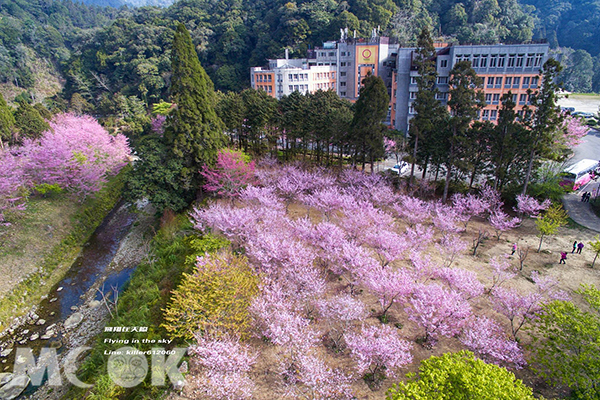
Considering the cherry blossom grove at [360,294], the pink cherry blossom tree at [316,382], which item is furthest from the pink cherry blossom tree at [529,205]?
the pink cherry blossom tree at [316,382]

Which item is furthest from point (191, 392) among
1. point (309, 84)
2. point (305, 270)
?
point (309, 84)

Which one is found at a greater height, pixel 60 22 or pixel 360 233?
pixel 60 22

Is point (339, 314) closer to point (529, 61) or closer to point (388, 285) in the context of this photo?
point (388, 285)

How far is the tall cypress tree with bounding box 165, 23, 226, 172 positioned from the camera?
25766mm

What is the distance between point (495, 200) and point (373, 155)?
9.60 metres

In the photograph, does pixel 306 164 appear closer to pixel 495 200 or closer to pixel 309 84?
pixel 495 200

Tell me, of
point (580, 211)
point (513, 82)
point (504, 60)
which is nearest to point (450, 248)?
point (580, 211)

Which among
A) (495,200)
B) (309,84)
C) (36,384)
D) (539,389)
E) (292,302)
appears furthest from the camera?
(309,84)

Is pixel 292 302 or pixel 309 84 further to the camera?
pixel 309 84

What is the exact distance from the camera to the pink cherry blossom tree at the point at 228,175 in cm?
2547

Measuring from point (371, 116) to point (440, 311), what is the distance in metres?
17.4

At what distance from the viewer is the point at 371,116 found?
26.8 metres

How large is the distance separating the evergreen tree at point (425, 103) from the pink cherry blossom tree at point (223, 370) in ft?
69.0

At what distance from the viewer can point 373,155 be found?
2845cm
